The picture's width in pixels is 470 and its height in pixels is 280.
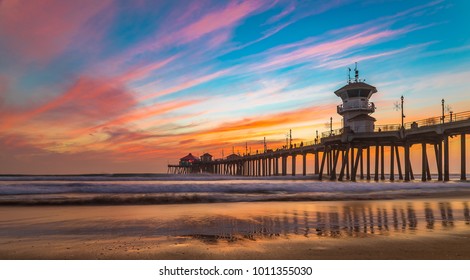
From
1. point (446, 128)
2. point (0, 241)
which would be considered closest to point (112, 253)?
point (0, 241)

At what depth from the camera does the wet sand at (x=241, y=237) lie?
570 centimetres

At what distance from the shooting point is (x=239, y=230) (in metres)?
7.93

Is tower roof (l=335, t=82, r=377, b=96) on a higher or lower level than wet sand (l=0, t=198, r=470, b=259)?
higher

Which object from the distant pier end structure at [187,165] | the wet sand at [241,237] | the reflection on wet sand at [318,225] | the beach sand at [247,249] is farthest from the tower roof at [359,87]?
the distant pier end structure at [187,165]

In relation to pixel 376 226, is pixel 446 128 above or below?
above

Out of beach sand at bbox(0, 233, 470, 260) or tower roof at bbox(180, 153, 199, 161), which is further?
tower roof at bbox(180, 153, 199, 161)

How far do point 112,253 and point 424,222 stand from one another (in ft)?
23.7

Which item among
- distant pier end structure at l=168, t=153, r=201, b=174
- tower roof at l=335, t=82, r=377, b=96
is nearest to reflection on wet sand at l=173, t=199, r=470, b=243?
tower roof at l=335, t=82, r=377, b=96

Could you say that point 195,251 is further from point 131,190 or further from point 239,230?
Answer: point 131,190

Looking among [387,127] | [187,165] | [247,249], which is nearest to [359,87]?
[387,127]

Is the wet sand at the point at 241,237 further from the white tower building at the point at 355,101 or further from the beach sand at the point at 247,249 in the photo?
the white tower building at the point at 355,101

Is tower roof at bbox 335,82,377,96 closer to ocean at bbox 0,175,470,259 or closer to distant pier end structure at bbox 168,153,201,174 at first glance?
ocean at bbox 0,175,470,259

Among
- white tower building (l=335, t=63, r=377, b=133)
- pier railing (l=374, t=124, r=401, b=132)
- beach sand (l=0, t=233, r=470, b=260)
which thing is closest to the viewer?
beach sand (l=0, t=233, r=470, b=260)

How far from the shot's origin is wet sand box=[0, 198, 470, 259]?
18.7 feet
